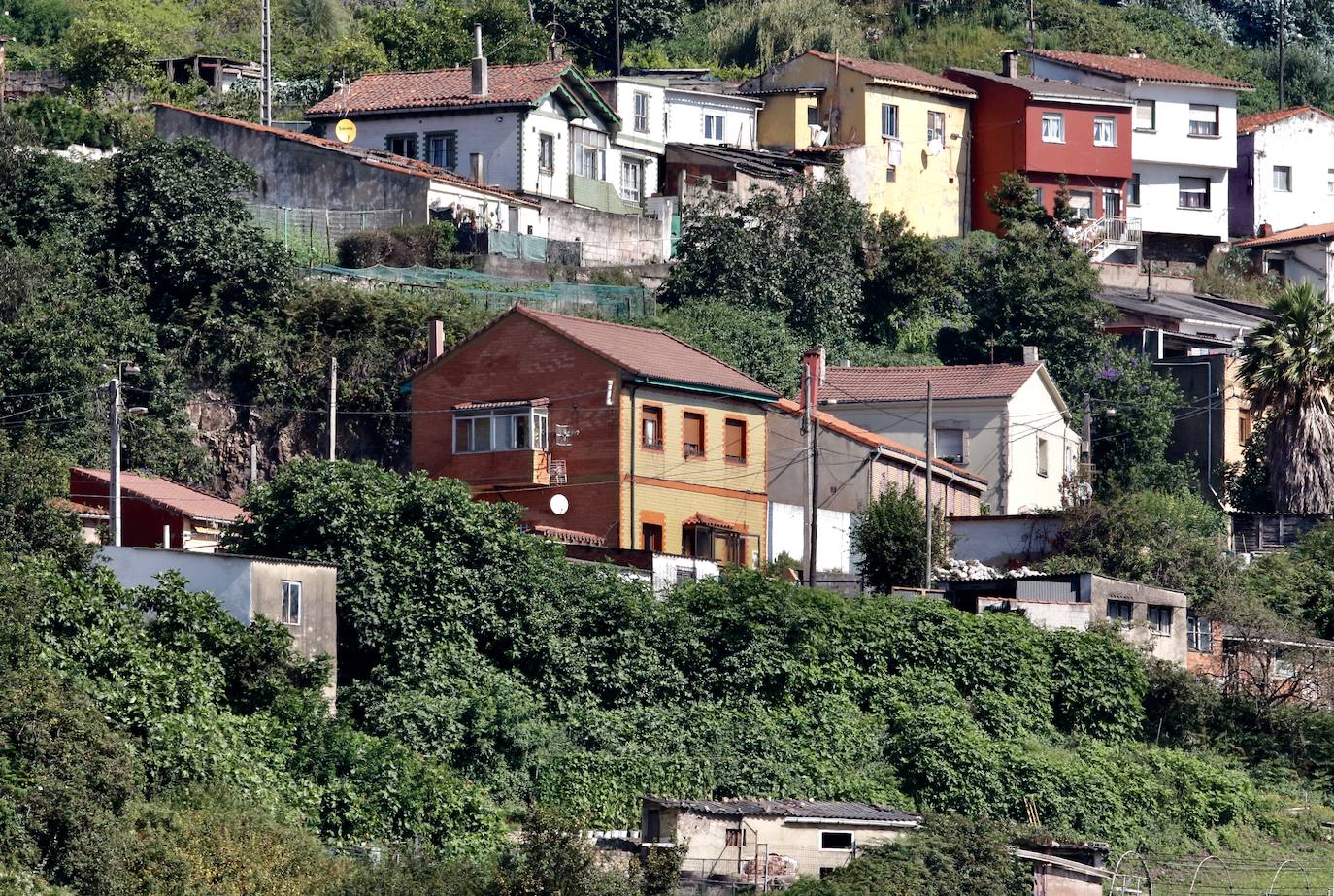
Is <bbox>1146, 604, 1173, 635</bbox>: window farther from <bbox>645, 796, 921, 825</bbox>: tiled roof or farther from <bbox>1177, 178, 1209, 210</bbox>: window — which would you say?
<bbox>1177, 178, 1209, 210</bbox>: window

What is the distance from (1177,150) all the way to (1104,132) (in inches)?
165

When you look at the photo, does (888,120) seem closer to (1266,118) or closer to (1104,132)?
(1104,132)

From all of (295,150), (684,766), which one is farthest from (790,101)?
(684,766)

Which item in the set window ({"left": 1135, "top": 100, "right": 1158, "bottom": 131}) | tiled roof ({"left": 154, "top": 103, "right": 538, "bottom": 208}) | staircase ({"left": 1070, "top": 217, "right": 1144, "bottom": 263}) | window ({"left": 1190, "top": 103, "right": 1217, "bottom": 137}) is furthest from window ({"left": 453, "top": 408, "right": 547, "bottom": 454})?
window ({"left": 1190, "top": 103, "right": 1217, "bottom": 137})

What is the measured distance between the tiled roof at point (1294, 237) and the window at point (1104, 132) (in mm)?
6610

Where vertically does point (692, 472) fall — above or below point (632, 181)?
below

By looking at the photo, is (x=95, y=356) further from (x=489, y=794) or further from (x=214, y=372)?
(x=489, y=794)

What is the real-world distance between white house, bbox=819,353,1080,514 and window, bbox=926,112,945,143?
20183mm

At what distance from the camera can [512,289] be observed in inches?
2363

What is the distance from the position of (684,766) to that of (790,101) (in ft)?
143

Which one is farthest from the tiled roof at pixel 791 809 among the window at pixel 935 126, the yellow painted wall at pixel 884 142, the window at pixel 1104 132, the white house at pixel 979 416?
the window at pixel 1104 132

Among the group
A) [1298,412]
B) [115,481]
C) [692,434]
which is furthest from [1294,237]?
[115,481]

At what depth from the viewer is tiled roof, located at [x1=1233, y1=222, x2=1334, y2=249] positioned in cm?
8256

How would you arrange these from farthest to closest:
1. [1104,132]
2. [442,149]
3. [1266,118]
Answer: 1. [1266,118]
2. [1104,132]
3. [442,149]
